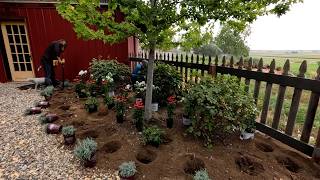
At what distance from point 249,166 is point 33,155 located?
3088 millimetres

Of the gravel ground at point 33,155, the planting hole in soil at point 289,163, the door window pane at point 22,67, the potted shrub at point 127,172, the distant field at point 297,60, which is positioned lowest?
the distant field at point 297,60

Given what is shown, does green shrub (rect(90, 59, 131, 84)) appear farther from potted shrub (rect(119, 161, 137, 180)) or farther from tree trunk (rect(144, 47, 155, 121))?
potted shrub (rect(119, 161, 137, 180))

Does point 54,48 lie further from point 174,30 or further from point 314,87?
point 314,87

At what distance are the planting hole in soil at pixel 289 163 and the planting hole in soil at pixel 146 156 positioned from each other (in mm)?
1749

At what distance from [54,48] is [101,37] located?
172 inches

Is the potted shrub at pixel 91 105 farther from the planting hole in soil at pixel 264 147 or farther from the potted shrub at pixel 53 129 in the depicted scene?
the planting hole in soil at pixel 264 147

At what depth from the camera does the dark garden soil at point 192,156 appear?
269cm

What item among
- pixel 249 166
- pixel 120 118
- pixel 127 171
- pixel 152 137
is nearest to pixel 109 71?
pixel 120 118

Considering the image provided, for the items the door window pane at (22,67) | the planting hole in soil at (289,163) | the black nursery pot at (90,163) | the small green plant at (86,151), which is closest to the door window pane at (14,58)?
the door window pane at (22,67)

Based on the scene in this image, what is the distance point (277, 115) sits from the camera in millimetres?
3494

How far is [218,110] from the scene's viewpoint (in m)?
3.07

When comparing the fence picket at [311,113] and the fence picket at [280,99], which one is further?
the fence picket at [280,99]

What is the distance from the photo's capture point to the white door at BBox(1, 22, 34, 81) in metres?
8.28

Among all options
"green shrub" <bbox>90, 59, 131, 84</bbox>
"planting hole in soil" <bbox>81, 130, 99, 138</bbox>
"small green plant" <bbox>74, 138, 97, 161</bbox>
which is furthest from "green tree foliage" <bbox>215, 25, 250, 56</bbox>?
"small green plant" <bbox>74, 138, 97, 161</bbox>
